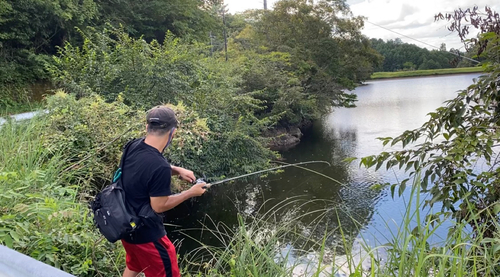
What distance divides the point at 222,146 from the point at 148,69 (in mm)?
2550

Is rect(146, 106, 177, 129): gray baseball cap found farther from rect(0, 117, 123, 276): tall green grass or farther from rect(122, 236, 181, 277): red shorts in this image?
rect(0, 117, 123, 276): tall green grass

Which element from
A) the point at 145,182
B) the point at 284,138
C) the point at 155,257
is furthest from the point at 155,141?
the point at 284,138

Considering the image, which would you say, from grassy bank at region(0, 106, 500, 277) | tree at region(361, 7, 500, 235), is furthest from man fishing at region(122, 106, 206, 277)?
tree at region(361, 7, 500, 235)

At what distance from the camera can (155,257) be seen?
221 cm

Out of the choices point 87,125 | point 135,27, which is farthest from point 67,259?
point 135,27

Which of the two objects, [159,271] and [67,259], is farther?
[67,259]

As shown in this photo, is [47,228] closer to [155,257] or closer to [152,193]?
[155,257]

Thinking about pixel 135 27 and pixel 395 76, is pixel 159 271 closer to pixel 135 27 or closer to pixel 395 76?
pixel 135 27

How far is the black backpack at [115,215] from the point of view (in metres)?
2.04

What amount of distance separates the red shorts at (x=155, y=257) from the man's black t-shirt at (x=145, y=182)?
0.05 metres

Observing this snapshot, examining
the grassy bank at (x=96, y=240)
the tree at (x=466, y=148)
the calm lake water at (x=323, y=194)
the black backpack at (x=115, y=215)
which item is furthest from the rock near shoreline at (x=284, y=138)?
the black backpack at (x=115, y=215)

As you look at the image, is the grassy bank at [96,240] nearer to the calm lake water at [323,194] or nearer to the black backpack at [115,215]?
the black backpack at [115,215]

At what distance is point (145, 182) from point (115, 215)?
0.78 feet

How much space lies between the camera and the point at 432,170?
2322 millimetres
